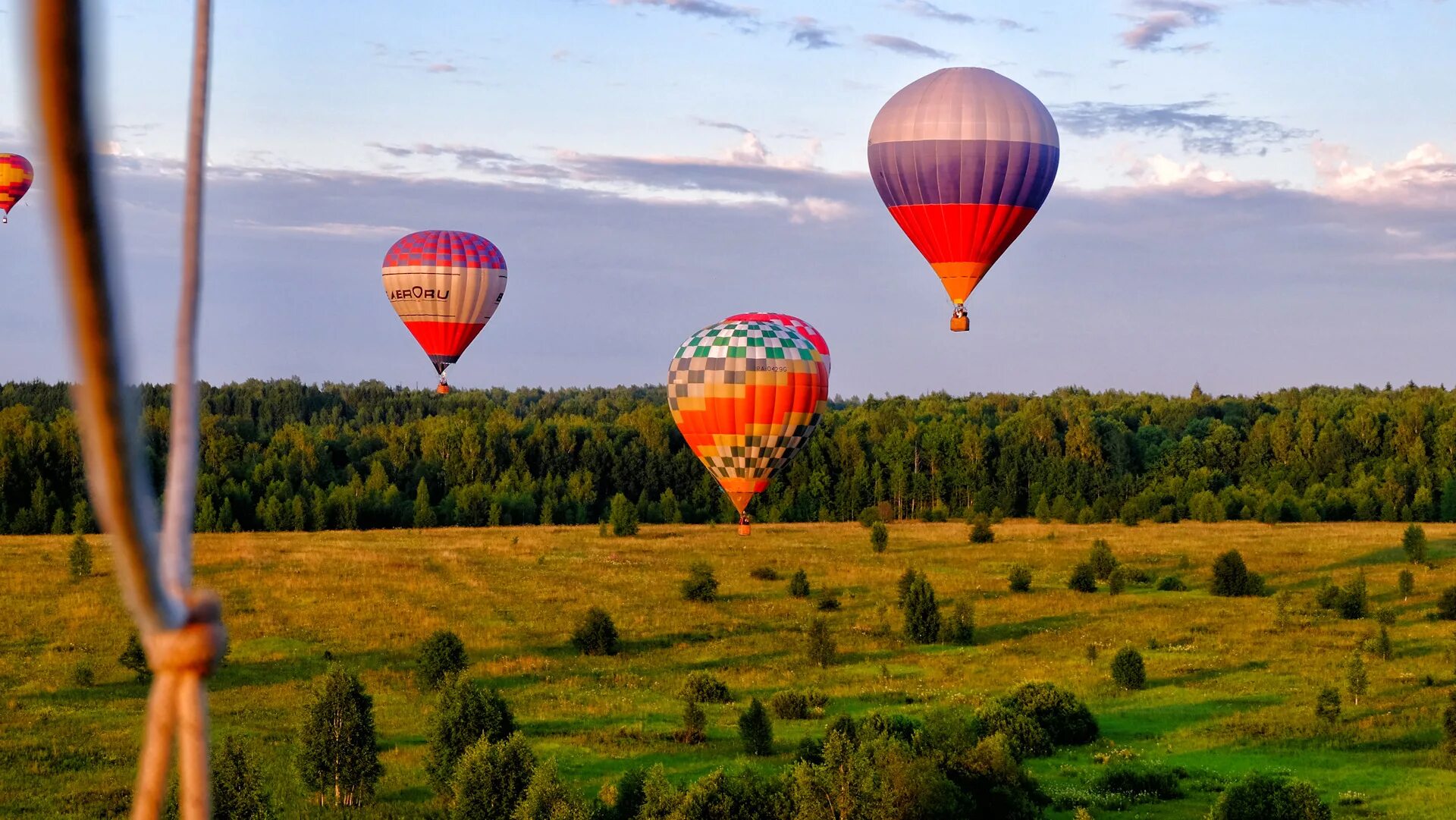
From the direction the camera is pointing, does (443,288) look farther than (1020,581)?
No

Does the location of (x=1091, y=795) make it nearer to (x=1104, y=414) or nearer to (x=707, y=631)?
(x=707, y=631)

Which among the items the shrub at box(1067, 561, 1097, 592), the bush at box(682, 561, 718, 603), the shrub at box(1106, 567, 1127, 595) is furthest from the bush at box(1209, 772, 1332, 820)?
the shrub at box(1067, 561, 1097, 592)

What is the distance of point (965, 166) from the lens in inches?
1533

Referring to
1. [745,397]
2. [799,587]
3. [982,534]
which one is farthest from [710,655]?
[982,534]

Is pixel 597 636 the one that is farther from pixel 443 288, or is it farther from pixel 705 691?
pixel 443 288

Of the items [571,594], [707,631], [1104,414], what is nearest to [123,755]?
[707,631]

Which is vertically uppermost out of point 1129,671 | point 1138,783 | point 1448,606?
point 1448,606

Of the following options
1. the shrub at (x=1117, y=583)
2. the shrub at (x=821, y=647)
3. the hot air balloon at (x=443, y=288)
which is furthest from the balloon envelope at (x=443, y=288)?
the shrub at (x=1117, y=583)

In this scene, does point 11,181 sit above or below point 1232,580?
above

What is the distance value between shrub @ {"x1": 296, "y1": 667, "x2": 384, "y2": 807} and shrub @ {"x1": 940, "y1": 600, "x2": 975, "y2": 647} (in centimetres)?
2402

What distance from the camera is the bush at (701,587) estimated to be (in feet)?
189

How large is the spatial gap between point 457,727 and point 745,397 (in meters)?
18.0

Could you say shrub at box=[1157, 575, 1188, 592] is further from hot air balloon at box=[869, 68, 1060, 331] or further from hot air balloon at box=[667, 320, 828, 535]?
hot air balloon at box=[869, 68, 1060, 331]

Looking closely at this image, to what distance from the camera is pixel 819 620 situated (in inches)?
1907
